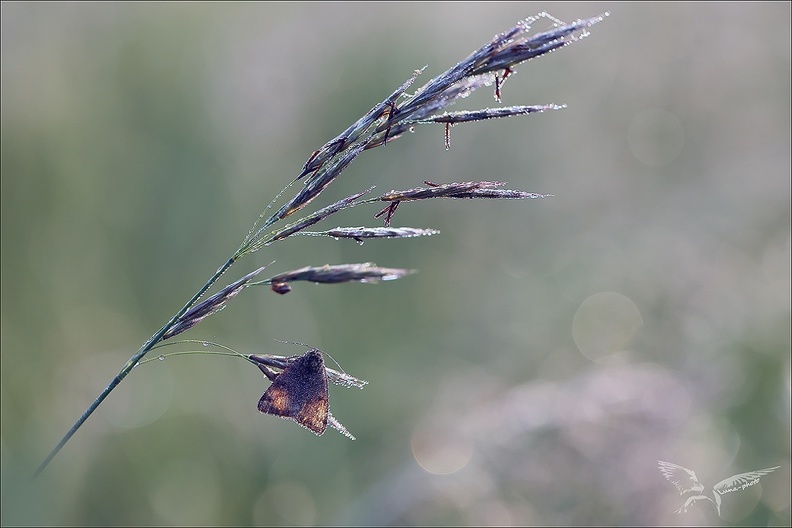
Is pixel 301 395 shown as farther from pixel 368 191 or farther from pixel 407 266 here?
pixel 407 266

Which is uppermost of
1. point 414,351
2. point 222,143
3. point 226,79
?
point 226,79

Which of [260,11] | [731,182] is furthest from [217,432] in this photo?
[260,11]

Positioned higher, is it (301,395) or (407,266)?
(301,395)

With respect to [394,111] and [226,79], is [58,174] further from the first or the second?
[394,111]

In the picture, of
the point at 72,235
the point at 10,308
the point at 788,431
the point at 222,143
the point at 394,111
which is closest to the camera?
the point at 394,111

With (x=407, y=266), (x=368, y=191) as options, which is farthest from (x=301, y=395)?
(x=407, y=266)

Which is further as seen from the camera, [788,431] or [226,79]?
[226,79]

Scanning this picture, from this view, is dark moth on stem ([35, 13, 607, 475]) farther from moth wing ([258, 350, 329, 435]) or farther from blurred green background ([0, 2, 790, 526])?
blurred green background ([0, 2, 790, 526])

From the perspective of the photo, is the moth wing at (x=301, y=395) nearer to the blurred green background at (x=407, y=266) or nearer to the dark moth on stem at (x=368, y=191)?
the dark moth on stem at (x=368, y=191)
